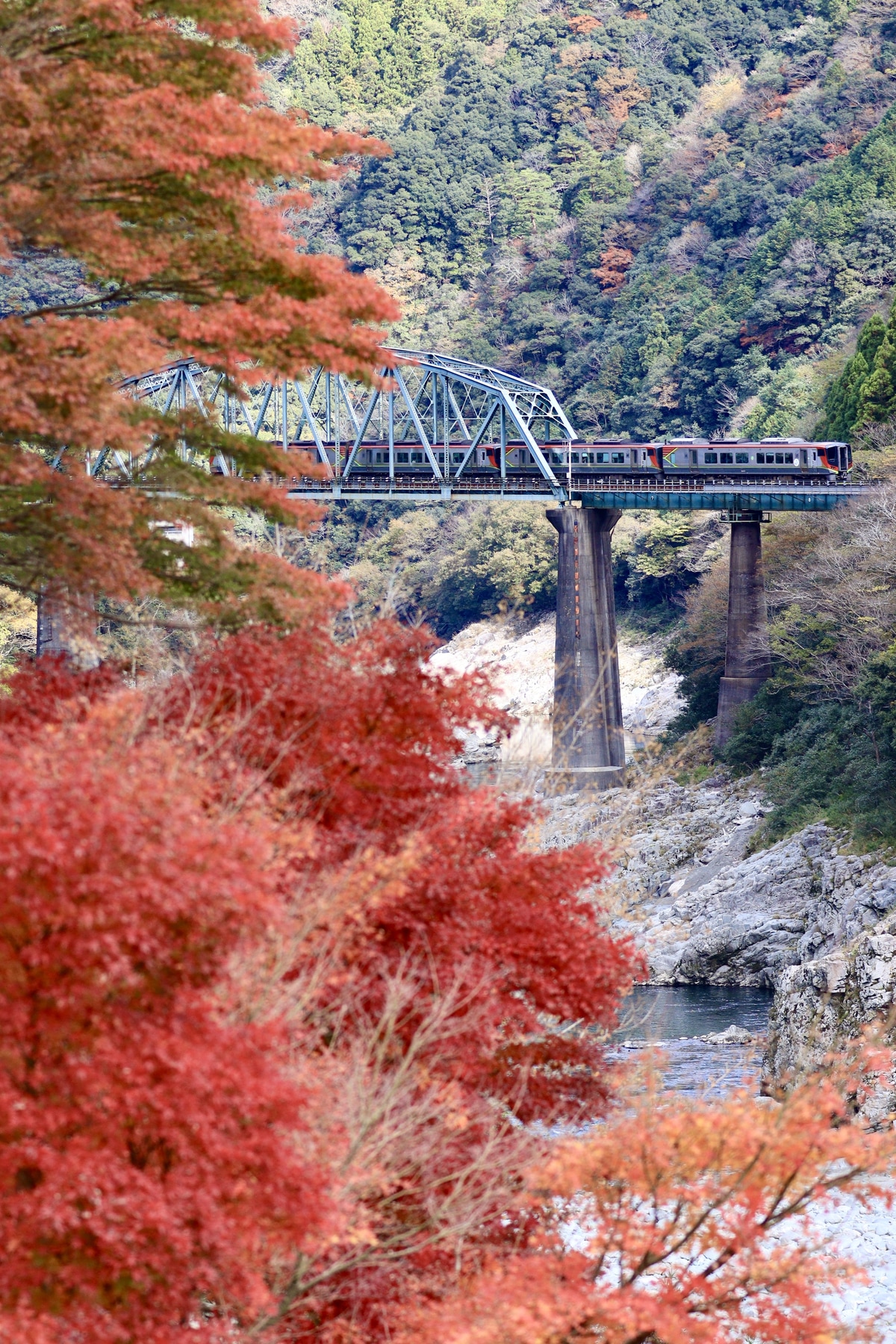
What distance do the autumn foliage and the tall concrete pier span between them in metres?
36.0

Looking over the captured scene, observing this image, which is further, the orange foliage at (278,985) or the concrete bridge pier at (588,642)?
the concrete bridge pier at (588,642)

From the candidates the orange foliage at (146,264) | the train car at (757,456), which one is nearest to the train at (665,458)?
the train car at (757,456)

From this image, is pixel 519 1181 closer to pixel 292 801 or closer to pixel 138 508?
pixel 292 801

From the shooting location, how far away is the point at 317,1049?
9758 millimetres

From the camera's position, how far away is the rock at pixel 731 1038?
1149 inches

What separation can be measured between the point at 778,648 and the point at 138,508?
109ft

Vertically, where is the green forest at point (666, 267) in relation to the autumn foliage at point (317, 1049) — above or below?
above

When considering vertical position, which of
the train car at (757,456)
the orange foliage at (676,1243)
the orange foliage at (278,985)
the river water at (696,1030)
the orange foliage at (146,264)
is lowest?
the river water at (696,1030)

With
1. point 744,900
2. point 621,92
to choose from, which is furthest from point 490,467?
point 621,92

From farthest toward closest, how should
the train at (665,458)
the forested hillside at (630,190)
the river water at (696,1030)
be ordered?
1. the forested hillside at (630,190)
2. the train at (665,458)
3. the river water at (696,1030)

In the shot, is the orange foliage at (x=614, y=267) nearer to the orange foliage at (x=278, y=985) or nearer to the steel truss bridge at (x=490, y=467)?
the steel truss bridge at (x=490, y=467)

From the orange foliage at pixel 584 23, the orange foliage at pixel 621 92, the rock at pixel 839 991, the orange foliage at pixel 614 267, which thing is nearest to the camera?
the rock at pixel 839 991

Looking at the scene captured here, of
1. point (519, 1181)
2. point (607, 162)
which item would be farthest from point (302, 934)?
point (607, 162)

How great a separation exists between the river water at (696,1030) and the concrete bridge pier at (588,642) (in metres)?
12.2
